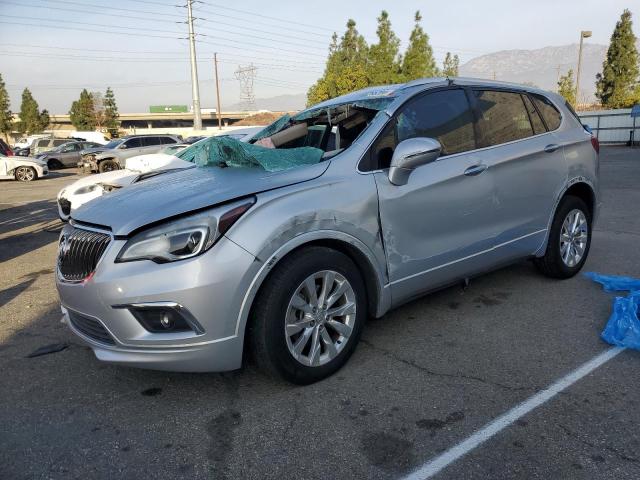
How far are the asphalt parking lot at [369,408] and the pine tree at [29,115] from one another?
246 ft

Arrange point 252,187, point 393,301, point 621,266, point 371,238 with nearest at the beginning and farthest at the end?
point 252,187 → point 371,238 → point 393,301 → point 621,266

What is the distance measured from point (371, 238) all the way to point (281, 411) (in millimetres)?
1145

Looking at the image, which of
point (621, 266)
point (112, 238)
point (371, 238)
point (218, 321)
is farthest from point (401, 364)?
point (621, 266)

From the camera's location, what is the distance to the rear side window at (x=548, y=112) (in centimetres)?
460

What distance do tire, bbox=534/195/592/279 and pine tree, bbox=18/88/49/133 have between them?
251 feet

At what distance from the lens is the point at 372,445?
252 cm

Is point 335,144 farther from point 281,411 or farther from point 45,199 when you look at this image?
point 45,199

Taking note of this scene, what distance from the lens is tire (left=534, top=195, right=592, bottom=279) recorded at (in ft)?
15.1

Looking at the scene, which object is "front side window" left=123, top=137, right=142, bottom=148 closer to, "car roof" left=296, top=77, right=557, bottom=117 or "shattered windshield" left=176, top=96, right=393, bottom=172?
"shattered windshield" left=176, top=96, right=393, bottom=172

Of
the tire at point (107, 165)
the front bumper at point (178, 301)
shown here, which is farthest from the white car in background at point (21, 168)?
the front bumper at point (178, 301)

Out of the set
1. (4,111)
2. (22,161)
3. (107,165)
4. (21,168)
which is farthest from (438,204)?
(4,111)

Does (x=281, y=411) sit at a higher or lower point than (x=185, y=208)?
lower

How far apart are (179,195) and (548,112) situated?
339 centimetres

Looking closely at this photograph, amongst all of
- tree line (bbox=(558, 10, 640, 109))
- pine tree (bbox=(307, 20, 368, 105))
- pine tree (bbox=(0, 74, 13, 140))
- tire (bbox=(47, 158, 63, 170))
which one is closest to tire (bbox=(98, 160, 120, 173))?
tire (bbox=(47, 158, 63, 170))
